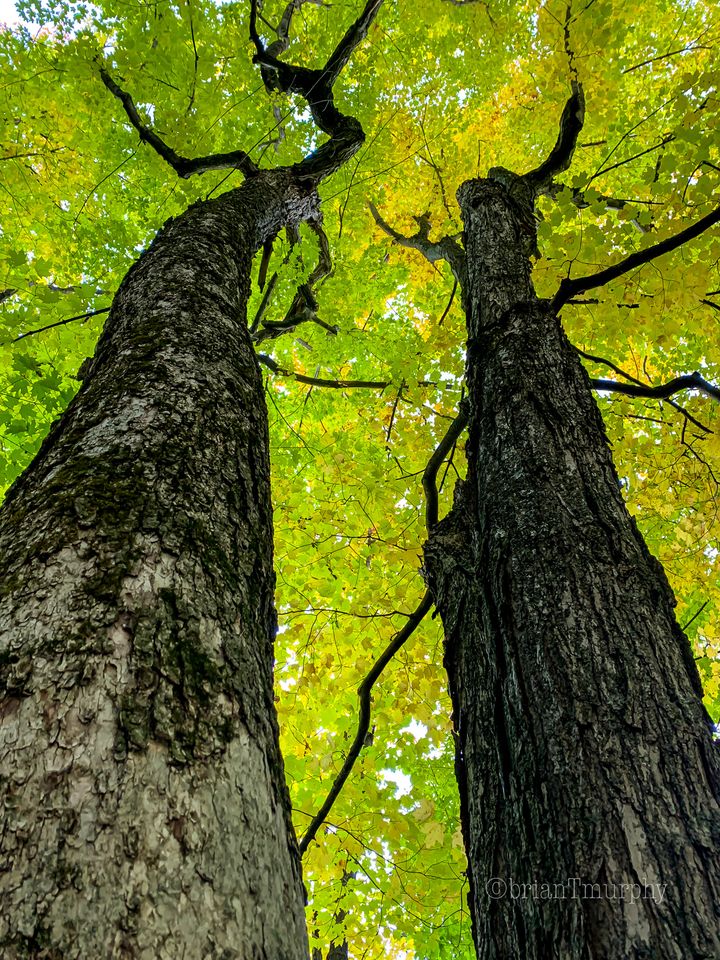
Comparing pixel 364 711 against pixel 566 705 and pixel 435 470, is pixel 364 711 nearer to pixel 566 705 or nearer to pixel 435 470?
pixel 435 470

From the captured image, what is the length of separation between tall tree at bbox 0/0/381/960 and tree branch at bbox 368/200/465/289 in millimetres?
3537

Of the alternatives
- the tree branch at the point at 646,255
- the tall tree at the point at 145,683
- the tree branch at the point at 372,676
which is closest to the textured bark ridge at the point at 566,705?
the tree branch at the point at 646,255

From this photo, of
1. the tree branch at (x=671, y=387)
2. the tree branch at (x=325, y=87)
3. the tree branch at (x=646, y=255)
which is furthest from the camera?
the tree branch at (x=325, y=87)

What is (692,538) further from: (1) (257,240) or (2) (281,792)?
(2) (281,792)

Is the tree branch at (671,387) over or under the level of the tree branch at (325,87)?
under

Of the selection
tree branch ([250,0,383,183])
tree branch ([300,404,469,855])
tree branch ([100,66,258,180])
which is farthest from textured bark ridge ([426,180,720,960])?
tree branch ([250,0,383,183])

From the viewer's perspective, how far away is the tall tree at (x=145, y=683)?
616 millimetres

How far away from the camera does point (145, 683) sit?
0.82m

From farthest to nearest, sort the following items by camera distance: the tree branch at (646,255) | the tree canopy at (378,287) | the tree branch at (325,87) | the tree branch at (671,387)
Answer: the tree branch at (325,87) < the tree canopy at (378,287) < the tree branch at (671,387) < the tree branch at (646,255)

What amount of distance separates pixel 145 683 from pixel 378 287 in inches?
313

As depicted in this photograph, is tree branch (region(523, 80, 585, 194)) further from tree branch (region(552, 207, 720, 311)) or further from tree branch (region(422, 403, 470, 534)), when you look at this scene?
tree branch (region(552, 207, 720, 311))

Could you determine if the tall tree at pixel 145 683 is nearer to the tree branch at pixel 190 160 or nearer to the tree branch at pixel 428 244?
the tree branch at pixel 190 160

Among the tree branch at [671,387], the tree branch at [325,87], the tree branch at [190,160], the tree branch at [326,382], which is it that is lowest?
the tree branch at [671,387]

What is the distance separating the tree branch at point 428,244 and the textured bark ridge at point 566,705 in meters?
2.90
